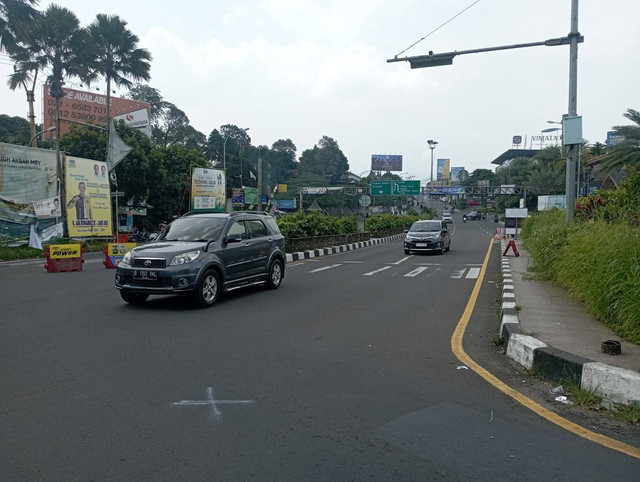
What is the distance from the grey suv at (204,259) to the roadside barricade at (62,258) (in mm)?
7139

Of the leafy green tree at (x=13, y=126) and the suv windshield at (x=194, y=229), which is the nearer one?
the suv windshield at (x=194, y=229)

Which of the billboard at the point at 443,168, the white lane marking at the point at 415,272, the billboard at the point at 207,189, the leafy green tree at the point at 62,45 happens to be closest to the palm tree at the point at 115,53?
the leafy green tree at the point at 62,45

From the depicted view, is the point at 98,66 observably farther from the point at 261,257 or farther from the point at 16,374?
the point at 16,374

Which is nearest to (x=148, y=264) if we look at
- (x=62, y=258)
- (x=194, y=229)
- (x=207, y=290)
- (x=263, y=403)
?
(x=207, y=290)

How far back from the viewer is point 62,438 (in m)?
3.66

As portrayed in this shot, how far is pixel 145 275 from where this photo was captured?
860cm

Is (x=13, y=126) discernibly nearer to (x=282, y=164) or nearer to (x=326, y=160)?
(x=282, y=164)

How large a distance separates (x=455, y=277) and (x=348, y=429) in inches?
441

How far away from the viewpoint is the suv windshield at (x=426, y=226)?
24173mm

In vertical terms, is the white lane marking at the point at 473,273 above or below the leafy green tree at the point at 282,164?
below

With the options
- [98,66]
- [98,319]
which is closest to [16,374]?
[98,319]

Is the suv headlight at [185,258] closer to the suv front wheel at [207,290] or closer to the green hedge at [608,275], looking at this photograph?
the suv front wheel at [207,290]

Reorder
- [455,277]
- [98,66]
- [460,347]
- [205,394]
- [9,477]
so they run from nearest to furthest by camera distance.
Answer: [9,477]
[205,394]
[460,347]
[455,277]
[98,66]

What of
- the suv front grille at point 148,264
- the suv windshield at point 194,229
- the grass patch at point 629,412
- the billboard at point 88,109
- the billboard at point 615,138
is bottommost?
the grass patch at point 629,412
